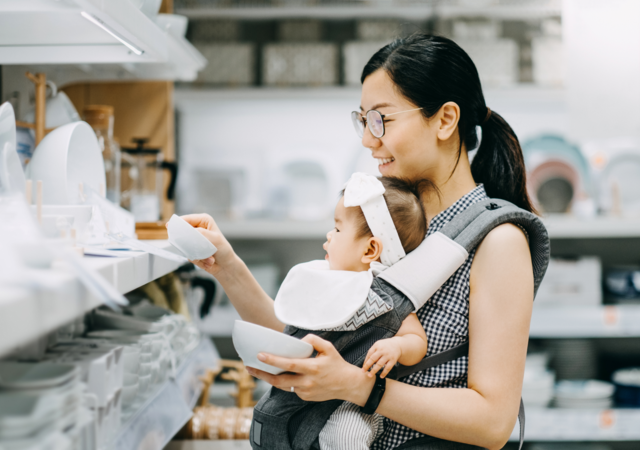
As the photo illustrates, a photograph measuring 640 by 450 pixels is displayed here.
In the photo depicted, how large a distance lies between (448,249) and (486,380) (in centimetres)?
23

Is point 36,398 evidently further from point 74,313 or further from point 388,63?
point 388,63

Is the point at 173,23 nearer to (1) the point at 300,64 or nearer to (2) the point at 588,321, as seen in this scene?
(1) the point at 300,64

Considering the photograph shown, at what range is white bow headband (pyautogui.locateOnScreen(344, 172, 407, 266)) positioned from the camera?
953 millimetres

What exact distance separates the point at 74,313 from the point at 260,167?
1.89 metres

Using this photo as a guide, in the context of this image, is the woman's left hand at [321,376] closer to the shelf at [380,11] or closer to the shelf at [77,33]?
the shelf at [77,33]

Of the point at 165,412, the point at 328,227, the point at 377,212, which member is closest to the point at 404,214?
the point at 377,212

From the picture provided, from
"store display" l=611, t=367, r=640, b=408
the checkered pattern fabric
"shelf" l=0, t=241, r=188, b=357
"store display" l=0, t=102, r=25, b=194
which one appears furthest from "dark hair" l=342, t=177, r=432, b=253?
"store display" l=611, t=367, r=640, b=408

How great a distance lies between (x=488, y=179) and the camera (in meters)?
1.13

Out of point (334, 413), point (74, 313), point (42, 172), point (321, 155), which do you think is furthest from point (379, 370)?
point (321, 155)

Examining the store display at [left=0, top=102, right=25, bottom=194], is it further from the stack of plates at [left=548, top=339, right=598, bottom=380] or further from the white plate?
the stack of plates at [left=548, top=339, right=598, bottom=380]

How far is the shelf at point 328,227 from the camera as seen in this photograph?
6.91 ft

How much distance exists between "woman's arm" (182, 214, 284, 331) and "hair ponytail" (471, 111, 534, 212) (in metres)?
0.55

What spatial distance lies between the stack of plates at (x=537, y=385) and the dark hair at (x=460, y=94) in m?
1.25

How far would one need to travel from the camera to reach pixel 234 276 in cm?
108
